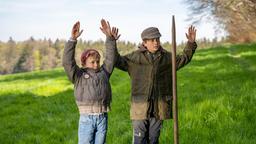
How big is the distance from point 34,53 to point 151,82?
163 meters

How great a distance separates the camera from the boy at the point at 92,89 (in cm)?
647

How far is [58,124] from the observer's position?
38.3 ft

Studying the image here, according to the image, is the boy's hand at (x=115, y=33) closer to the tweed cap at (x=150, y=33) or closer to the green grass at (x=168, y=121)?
the tweed cap at (x=150, y=33)

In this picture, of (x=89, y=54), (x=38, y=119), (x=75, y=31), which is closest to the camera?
(x=75, y=31)

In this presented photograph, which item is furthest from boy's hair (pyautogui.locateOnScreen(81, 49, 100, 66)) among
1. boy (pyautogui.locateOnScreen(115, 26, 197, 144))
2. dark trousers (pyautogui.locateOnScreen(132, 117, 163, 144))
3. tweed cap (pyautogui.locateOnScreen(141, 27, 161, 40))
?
dark trousers (pyautogui.locateOnScreen(132, 117, 163, 144))

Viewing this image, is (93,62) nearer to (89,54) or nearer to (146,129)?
(89,54)

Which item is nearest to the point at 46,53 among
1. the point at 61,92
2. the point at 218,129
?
the point at 61,92

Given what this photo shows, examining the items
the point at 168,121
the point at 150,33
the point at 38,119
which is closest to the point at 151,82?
the point at 150,33

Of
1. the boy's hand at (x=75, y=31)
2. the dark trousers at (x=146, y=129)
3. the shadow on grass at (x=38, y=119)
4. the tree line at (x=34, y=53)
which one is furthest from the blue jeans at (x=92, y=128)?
the tree line at (x=34, y=53)

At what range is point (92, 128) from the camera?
21.4 ft

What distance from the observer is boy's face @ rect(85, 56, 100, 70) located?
663 cm

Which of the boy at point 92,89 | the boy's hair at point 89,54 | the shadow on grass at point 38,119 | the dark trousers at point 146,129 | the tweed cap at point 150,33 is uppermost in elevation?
the tweed cap at point 150,33

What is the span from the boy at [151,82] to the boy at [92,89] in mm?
321

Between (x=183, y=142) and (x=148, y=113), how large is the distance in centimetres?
136
